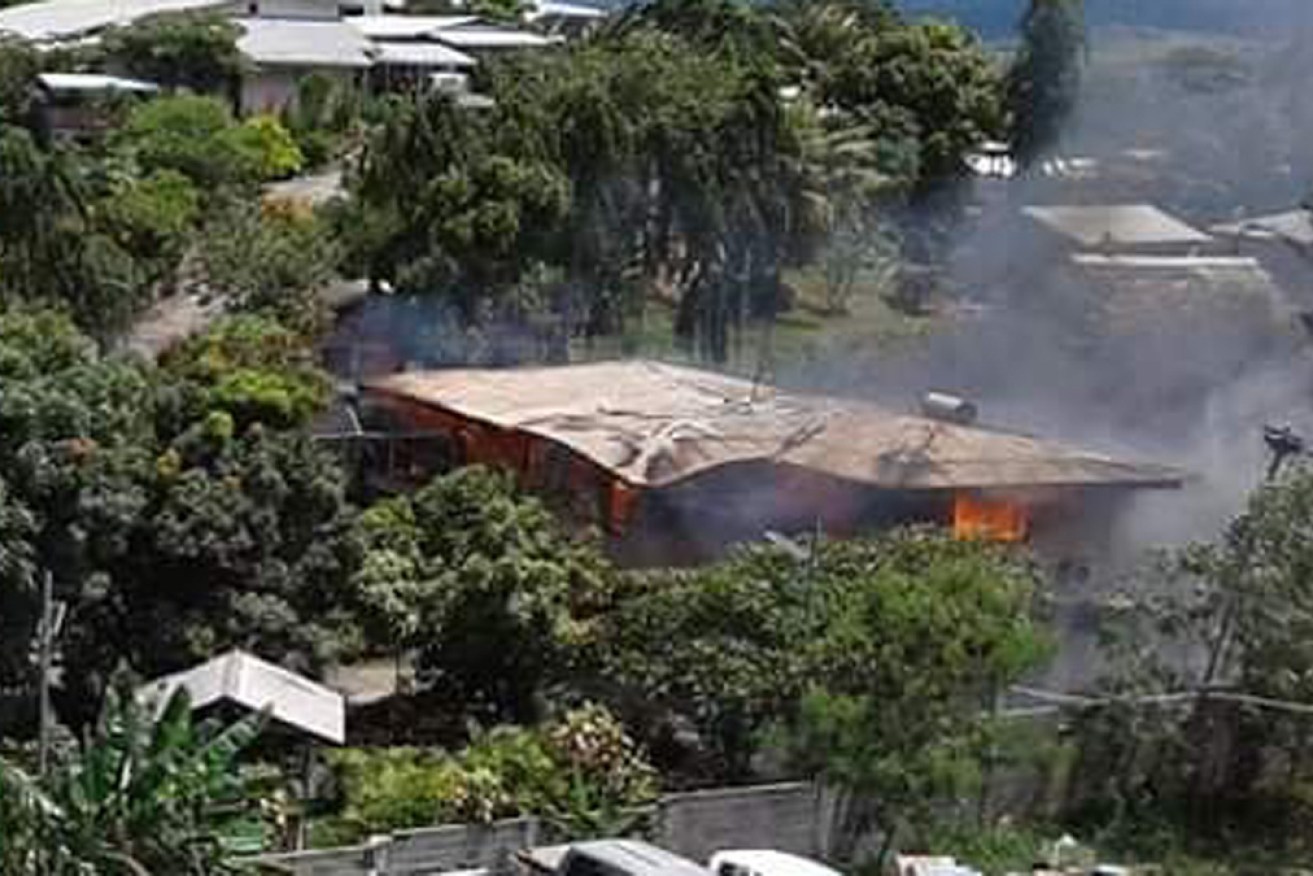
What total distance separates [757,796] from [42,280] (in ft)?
43.3

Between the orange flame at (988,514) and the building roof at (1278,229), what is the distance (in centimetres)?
1925

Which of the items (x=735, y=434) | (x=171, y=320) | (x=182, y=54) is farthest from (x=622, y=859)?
(x=182, y=54)

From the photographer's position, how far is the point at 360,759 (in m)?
17.8

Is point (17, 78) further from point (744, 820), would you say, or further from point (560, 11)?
point (744, 820)

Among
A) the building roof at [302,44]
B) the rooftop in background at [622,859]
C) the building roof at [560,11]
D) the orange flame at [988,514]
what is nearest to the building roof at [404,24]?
the building roof at [302,44]

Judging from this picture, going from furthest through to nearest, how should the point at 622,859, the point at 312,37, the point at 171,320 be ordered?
the point at 312,37, the point at 171,320, the point at 622,859

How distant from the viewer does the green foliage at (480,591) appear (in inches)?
749

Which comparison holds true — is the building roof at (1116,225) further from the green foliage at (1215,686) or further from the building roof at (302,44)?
the green foliage at (1215,686)

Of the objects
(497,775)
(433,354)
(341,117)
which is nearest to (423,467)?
(433,354)

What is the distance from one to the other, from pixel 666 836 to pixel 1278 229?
28.3m

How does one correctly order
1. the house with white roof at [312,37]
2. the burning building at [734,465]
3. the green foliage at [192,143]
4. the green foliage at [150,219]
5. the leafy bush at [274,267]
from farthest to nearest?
1. the house with white roof at [312,37]
2. the green foliage at [192,143]
3. the green foliage at [150,219]
4. the leafy bush at [274,267]
5. the burning building at [734,465]

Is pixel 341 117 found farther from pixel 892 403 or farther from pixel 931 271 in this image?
pixel 892 403

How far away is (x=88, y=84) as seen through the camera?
144 ft

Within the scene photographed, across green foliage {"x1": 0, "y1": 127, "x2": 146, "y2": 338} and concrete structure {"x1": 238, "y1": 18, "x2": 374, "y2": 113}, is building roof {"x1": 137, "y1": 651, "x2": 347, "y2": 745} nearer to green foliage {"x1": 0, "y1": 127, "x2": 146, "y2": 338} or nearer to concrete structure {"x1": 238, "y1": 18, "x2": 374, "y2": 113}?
→ green foliage {"x1": 0, "y1": 127, "x2": 146, "y2": 338}
